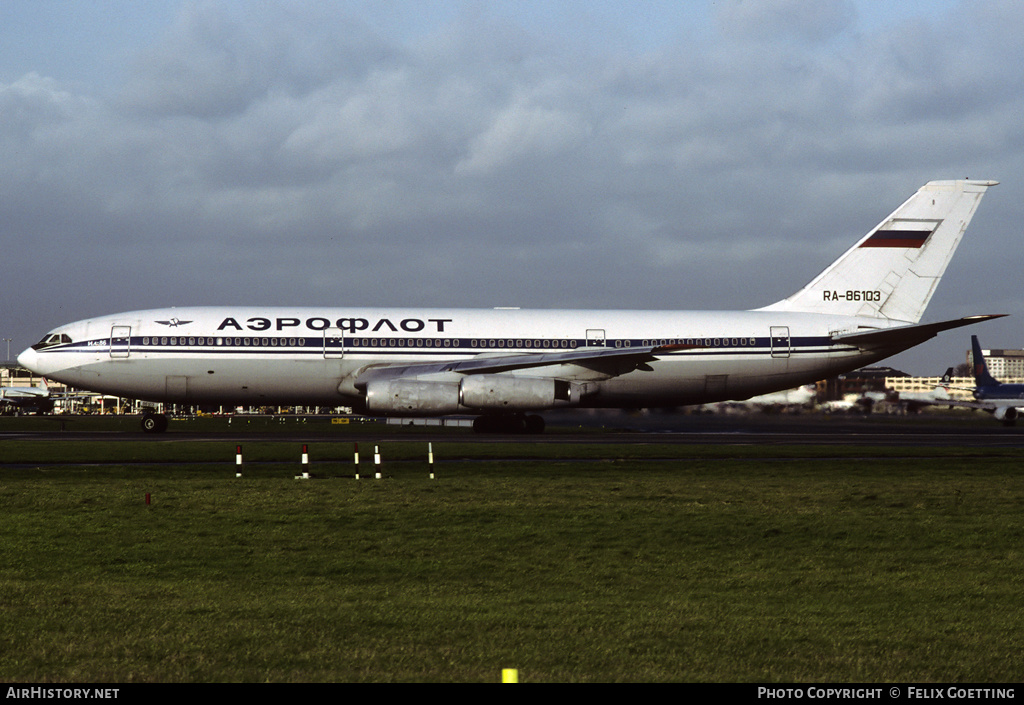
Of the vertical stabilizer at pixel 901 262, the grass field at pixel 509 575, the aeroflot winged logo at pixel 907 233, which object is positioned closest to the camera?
the grass field at pixel 509 575

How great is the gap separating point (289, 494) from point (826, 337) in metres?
30.5

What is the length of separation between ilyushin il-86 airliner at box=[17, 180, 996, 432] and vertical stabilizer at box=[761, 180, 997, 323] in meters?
0.09

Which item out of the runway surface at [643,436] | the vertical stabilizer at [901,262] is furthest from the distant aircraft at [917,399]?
the vertical stabilizer at [901,262]

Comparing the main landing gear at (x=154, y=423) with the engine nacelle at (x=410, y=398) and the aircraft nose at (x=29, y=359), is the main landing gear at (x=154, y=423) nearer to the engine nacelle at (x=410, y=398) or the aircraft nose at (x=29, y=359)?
the aircraft nose at (x=29, y=359)

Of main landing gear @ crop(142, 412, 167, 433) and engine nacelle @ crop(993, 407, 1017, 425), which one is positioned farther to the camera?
engine nacelle @ crop(993, 407, 1017, 425)

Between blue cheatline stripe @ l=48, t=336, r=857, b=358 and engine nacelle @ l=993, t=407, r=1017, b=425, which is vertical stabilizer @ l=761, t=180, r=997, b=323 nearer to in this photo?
blue cheatline stripe @ l=48, t=336, r=857, b=358

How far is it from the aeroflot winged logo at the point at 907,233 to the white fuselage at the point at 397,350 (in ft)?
14.7

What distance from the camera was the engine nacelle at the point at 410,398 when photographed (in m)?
40.1

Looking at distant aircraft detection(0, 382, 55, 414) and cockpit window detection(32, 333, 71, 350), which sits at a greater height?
distant aircraft detection(0, 382, 55, 414)

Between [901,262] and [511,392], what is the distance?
19.1 meters

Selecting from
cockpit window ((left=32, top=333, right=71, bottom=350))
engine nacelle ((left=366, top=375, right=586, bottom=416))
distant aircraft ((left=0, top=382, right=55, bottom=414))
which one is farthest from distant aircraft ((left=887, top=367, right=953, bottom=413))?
distant aircraft ((left=0, top=382, right=55, bottom=414))

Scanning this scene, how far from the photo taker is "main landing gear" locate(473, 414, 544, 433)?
44406 mm

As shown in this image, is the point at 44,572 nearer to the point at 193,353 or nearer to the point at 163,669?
the point at 163,669

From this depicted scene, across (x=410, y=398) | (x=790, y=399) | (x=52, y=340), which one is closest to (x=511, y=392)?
(x=410, y=398)
